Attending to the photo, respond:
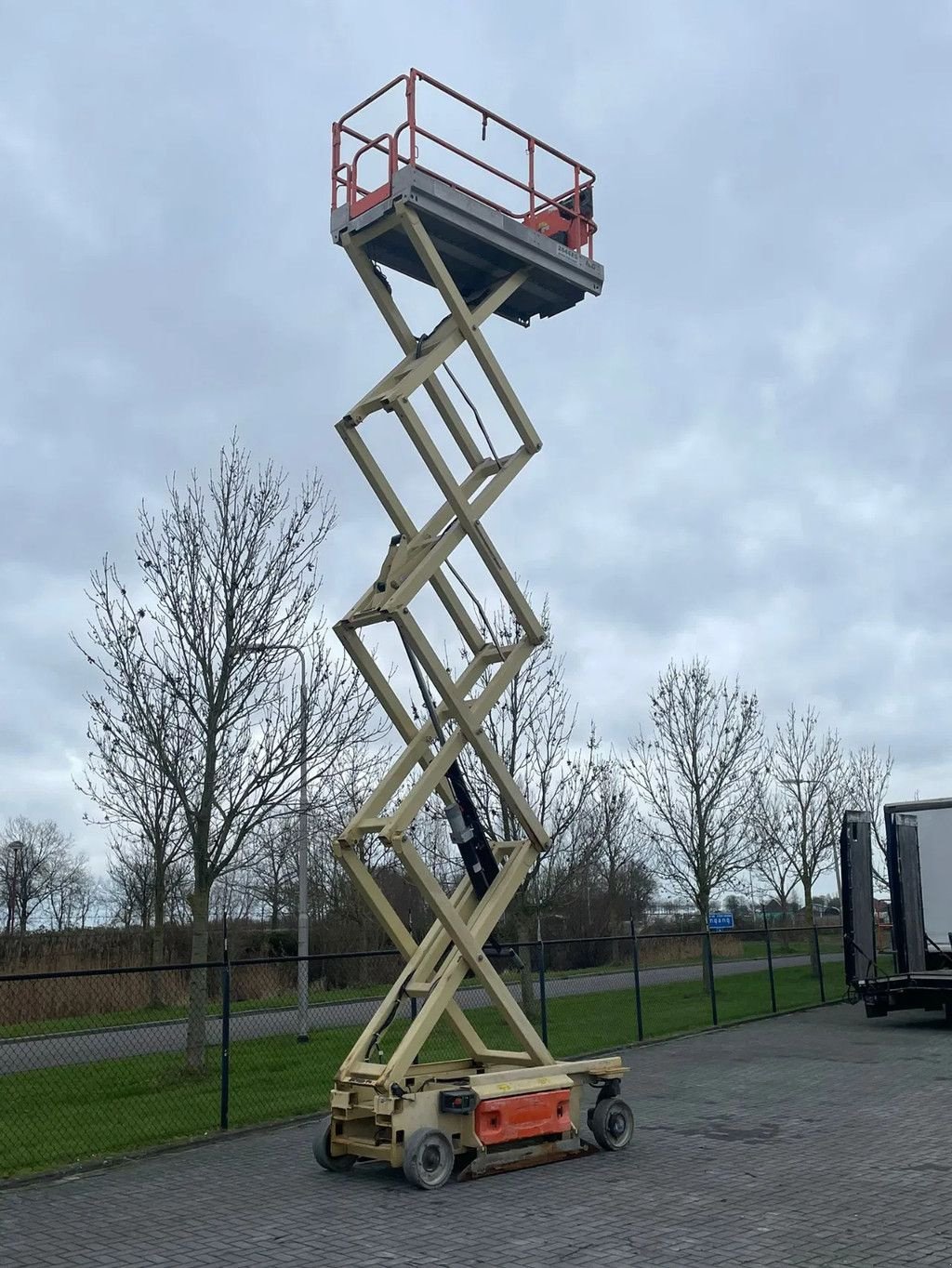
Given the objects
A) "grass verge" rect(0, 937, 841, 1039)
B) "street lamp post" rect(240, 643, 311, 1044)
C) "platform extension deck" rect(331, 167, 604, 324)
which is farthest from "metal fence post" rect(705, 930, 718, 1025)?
"platform extension deck" rect(331, 167, 604, 324)

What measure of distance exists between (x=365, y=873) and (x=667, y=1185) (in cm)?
292

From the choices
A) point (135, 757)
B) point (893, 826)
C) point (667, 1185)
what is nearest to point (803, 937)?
point (893, 826)

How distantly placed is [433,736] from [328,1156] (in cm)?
313

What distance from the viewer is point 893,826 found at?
18.7 metres

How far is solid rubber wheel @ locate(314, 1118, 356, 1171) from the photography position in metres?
8.30

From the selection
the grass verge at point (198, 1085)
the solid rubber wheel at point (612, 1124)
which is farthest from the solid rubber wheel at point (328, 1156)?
the grass verge at point (198, 1085)

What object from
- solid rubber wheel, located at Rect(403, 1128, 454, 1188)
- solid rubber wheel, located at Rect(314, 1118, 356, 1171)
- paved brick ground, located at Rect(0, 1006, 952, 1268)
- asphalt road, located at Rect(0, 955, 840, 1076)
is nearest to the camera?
paved brick ground, located at Rect(0, 1006, 952, 1268)

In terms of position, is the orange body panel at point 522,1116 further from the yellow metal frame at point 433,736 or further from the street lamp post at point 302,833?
the street lamp post at point 302,833

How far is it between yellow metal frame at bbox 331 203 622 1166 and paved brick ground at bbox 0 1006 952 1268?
67cm

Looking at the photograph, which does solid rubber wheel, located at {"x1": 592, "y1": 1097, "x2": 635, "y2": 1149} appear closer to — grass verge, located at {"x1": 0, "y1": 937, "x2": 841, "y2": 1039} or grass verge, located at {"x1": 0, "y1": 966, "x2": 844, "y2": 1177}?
grass verge, located at {"x1": 0, "y1": 966, "x2": 844, "y2": 1177}

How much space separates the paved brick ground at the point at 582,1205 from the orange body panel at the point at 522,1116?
0.97 feet

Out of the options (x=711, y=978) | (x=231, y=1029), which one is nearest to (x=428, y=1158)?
(x=711, y=978)

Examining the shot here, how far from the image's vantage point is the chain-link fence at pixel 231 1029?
10.8 m

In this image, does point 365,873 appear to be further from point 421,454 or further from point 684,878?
point 684,878
